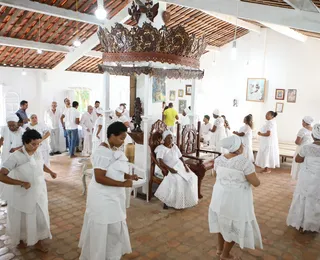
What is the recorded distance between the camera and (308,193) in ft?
12.7

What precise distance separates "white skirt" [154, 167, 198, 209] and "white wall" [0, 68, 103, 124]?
7528 millimetres

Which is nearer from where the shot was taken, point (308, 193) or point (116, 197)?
point (116, 197)

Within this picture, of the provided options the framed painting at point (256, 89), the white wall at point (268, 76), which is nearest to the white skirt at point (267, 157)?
the white wall at point (268, 76)

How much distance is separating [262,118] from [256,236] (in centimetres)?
794

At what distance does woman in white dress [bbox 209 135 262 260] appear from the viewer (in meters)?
2.88

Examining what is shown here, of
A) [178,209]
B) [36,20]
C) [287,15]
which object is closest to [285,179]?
[178,209]

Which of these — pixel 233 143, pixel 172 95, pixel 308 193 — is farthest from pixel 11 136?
pixel 172 95

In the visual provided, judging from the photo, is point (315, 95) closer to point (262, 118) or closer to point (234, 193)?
point (262, 118)

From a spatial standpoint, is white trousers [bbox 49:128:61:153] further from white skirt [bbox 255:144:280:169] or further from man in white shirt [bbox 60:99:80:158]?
white skirt [bbox 255:144:280:169]

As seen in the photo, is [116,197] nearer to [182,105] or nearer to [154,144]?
[154,144]

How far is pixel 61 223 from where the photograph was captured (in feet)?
13.5

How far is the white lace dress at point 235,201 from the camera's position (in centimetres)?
290

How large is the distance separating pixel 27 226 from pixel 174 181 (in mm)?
2292

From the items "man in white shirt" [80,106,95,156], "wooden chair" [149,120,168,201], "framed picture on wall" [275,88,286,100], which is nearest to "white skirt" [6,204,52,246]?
"wooden chair" [149,120,168,201]
